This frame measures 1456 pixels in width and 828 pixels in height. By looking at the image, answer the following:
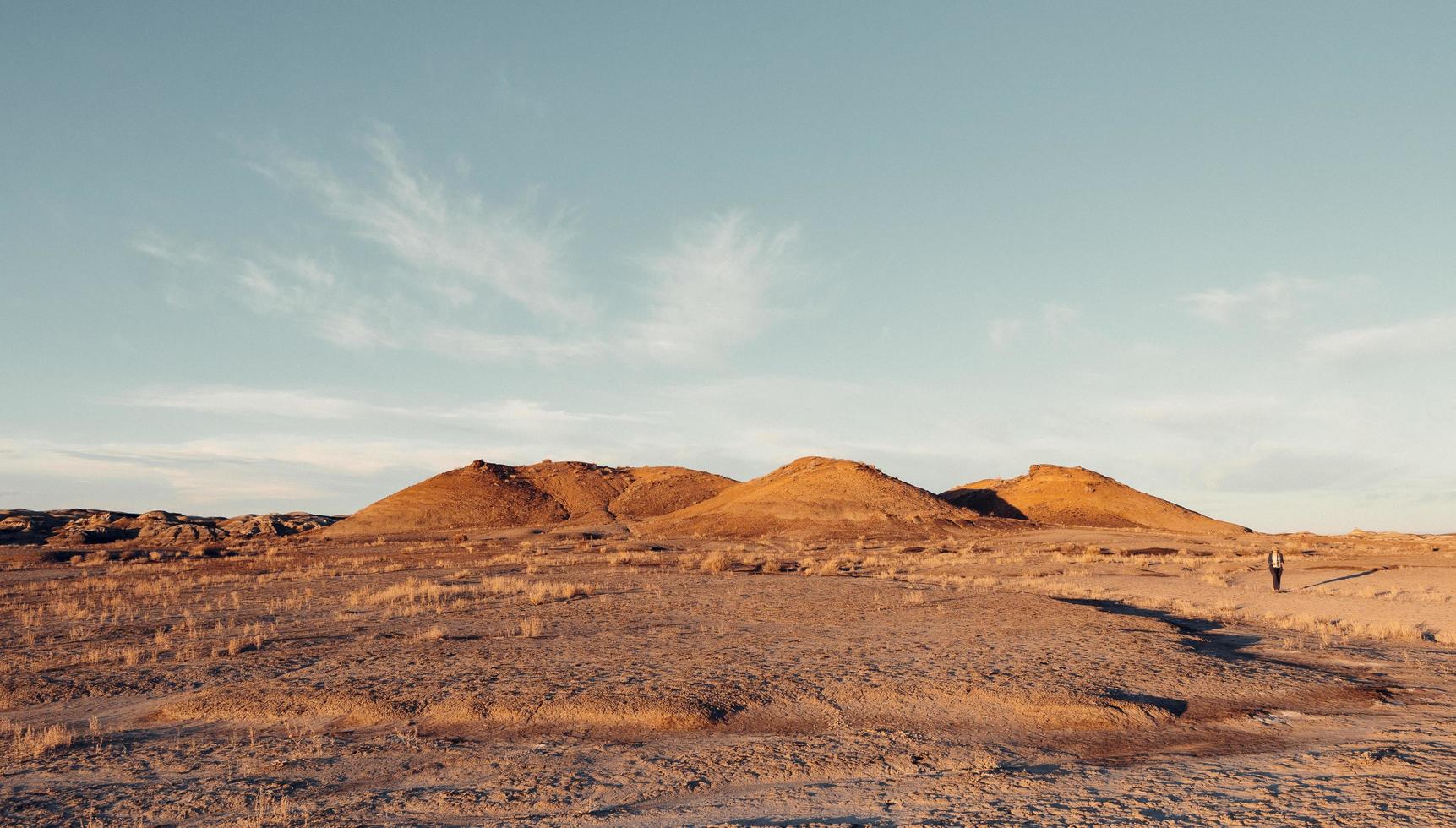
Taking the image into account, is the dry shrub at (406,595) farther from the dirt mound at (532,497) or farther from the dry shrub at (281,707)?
the dirt mound at (532,497)

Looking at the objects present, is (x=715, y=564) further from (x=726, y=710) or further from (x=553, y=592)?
(x=726, y=710)

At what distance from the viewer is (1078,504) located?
343 ft

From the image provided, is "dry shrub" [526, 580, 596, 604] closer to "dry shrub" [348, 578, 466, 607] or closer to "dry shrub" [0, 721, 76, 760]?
"dry shrub" [348, 578, 466, 607]

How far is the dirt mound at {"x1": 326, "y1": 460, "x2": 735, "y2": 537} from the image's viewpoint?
3627 inches

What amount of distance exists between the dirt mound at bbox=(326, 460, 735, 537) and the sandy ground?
67968 mm

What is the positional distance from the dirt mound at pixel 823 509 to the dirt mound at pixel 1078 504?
59.2 ft

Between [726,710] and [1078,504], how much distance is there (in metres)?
102

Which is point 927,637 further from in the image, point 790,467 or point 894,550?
point 790,467

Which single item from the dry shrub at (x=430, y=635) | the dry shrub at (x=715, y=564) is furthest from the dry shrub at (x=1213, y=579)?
the dry shrub at (x=430, y=635)

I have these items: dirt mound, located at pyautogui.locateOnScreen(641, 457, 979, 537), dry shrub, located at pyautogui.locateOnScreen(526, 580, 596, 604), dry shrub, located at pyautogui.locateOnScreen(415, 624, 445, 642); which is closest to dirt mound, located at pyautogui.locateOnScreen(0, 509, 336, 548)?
dirt mound, located at pyautogui.locateOnScreen(641, 457, 979, 537)

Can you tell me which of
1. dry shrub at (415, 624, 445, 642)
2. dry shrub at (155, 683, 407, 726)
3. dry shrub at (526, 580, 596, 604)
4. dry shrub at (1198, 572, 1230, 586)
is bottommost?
dry shrub at (155, 683, 407, 726)

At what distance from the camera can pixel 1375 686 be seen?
41.4 feet

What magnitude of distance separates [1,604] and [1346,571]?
40843mm

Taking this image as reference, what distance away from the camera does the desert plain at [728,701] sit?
25.0 feet
